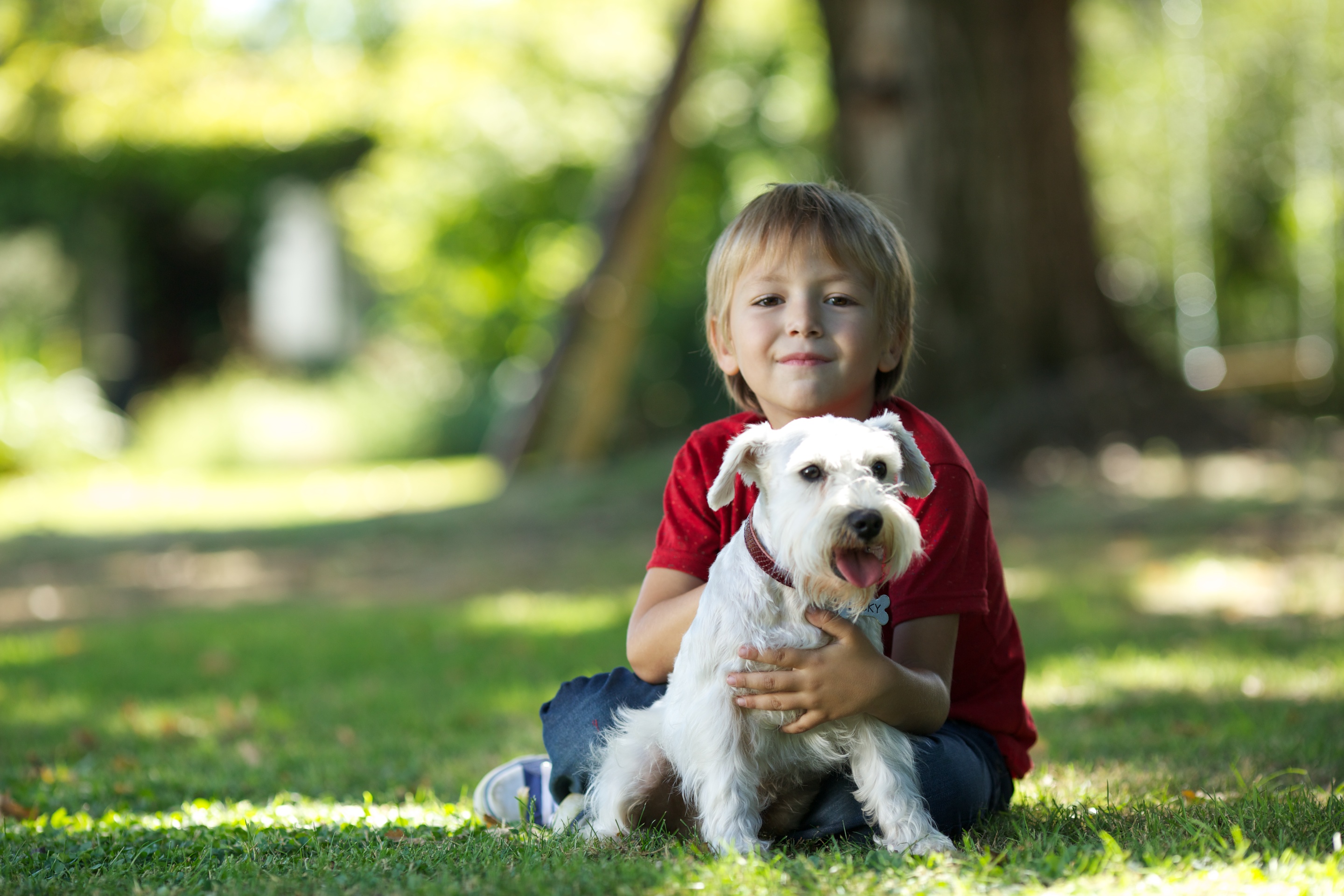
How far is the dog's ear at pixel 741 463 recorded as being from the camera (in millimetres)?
2820

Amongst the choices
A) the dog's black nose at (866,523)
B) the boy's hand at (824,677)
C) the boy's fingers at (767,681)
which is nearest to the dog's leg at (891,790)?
the boy's hand at (824,677)

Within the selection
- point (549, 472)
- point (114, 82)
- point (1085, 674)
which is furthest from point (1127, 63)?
point (1085, 674)

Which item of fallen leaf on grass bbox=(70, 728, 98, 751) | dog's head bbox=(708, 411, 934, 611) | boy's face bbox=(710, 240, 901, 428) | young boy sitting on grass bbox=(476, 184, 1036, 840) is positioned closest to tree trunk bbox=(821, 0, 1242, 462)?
fallen leaf on grass bbox=(70, 728, 98, 751)

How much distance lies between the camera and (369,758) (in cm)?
483

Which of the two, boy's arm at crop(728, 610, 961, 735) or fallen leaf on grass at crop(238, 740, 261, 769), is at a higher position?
boy's arm at crop(728, 610, 961, 735)

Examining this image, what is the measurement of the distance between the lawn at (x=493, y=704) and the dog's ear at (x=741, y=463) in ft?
2.67

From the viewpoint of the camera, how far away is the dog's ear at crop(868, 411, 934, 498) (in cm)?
283

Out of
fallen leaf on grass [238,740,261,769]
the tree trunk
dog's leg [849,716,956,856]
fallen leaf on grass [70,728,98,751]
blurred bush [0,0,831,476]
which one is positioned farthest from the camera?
blurred bush [0,0,831,476]

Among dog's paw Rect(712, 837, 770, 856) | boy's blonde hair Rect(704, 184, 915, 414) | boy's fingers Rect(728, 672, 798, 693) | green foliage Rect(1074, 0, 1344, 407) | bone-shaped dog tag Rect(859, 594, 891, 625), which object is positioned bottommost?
dog's paw Rect(712, 837, 770, 856)

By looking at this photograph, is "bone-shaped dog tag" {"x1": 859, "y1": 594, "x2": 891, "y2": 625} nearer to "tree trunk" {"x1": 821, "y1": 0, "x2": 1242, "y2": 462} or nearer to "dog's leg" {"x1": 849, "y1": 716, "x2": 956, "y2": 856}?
"dog's leg" {"x1": 849, "y1": 716, "x2": 956, "y2": 856}

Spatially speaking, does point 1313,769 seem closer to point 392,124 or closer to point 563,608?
point 563,608

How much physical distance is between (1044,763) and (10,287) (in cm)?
2337

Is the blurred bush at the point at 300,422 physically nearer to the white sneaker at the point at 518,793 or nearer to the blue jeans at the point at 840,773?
the white sneaker at the point at 518,793

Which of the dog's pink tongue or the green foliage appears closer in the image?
the dog's pink tongue
